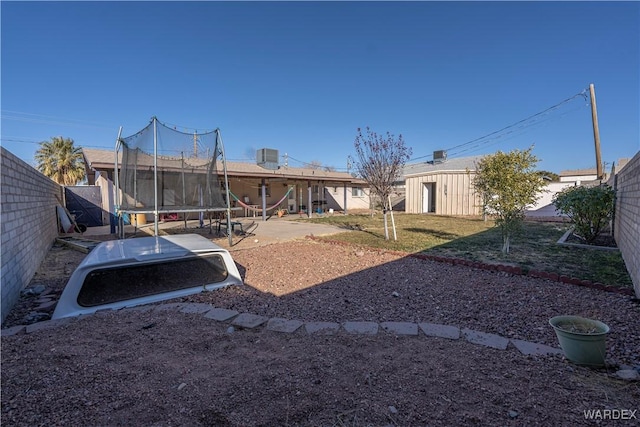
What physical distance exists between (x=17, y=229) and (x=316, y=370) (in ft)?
13.8

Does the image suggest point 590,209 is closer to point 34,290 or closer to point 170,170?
point 170,170

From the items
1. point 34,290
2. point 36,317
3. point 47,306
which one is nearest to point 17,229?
point 34,290

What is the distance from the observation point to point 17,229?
3.77 meters

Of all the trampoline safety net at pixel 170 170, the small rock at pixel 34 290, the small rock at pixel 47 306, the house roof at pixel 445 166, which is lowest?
the small rock at pixel 47 306

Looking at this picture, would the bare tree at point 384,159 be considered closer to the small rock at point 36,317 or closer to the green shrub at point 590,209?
the green shrub at point 590,209

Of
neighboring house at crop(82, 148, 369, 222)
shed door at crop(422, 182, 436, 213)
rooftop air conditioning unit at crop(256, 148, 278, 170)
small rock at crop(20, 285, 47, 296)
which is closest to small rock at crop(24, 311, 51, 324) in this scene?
small rock at crop(20, 285, 47, 296)

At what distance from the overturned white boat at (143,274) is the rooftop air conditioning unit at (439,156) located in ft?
68.2

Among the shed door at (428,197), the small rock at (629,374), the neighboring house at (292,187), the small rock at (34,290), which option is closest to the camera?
the small rock at (629,374)

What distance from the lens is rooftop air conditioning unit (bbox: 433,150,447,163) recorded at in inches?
858

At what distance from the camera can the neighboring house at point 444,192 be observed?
15773 mm

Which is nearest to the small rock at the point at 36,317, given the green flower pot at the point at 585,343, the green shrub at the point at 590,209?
the green flower pot at the point at 585,343

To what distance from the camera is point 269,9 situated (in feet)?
28.6

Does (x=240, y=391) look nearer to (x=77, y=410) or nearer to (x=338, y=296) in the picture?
→ (x=77, y=410)

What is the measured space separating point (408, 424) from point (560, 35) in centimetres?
1033
